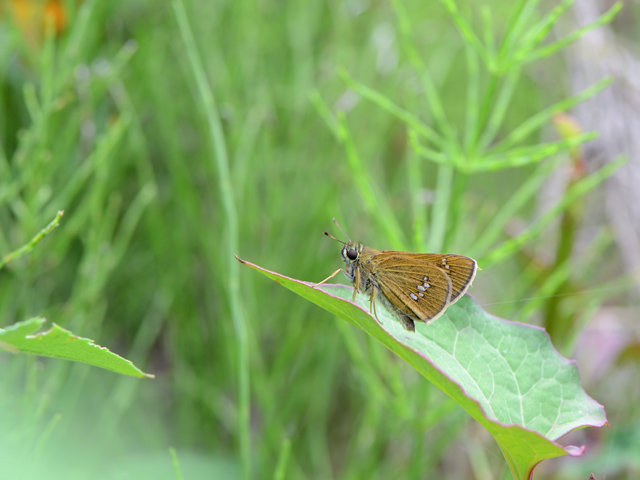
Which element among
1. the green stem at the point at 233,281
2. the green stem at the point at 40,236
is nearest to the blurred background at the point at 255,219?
the green stem at the point at 233,281

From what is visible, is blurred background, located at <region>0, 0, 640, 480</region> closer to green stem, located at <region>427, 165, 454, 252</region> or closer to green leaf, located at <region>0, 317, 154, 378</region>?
green stem, located at <region>427, 165, 454, 252</region>

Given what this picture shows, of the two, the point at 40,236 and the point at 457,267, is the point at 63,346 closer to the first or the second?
the point at 40,236

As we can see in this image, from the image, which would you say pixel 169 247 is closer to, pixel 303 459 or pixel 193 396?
pixel 193 396

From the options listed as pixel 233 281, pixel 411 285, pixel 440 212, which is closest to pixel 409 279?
pixel 411 285

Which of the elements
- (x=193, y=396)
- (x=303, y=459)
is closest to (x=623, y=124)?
(x=303, y=459)

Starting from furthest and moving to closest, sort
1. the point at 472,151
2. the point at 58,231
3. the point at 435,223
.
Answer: the point at 435,223
the point at 58,231
the point at 472,151

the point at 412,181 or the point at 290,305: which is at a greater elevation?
the point at 412,181

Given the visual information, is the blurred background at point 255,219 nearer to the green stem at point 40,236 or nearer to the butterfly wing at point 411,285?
the butterfly wing at point 411,285
